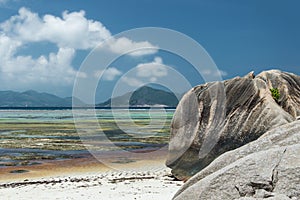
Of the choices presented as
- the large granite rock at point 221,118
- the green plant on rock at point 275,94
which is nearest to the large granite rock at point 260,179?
the large granite rock at point 221,118

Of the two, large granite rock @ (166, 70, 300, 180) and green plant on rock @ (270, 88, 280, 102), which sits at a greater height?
green plant on rock @ (270, 88, 280, 102)

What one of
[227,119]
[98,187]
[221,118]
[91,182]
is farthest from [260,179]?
[91,182]

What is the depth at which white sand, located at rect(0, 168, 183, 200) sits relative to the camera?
14.3 meters

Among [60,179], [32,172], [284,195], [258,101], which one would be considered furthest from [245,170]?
[32,172]

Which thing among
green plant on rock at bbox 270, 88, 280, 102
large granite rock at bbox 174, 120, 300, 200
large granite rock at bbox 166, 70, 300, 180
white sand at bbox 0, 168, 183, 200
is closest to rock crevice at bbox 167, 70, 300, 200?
large granite rock at bbox 166, 70, 300, 180

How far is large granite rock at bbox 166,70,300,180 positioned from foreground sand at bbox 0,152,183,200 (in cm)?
139

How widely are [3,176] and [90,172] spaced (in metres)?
4.40

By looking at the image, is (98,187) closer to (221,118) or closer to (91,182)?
(91,182)

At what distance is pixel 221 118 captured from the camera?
51.4 ft

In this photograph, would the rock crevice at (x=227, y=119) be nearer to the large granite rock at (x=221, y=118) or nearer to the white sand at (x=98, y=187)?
the large granite rock at (x=221, y=118)

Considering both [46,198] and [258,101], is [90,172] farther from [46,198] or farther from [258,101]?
Answer: [258,101]

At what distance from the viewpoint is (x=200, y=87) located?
56.0 feet

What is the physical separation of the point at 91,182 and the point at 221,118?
6.52m

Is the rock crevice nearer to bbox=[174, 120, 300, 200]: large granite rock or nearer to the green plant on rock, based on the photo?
the green plant on rock
